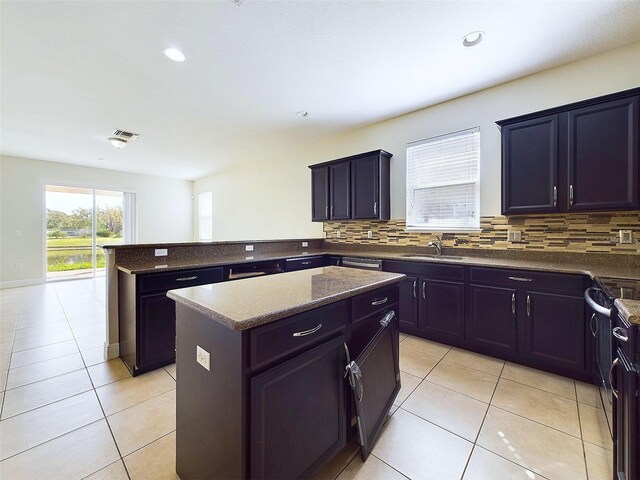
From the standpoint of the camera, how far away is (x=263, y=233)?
6.09 metres

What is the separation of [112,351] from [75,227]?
5.66 meters

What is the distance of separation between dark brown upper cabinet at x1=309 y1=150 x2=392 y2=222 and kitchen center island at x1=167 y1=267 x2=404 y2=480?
7.74 feet

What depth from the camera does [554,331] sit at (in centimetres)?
225

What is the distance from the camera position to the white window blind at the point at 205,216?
7875mm

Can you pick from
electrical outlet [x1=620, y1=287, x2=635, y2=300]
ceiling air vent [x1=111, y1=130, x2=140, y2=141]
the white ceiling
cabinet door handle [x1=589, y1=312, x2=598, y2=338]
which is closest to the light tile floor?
cabinet door handle [x1=589, y1=312, x2=598, y2=338]

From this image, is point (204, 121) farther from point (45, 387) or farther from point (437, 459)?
point (437, 459)

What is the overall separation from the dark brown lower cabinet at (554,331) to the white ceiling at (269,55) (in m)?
2.19

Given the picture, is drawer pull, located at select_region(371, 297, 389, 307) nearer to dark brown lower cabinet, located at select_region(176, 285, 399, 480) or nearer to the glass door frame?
dark brown lower cabinet, located at select_region(176, 285, 399, 480)

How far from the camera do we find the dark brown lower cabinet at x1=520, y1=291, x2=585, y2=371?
2146 millimetres

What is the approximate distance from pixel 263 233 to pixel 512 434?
5.24 metres

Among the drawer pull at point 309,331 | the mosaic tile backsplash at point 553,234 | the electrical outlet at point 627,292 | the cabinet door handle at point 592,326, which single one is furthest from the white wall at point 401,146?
the drawer pull at point 309,331

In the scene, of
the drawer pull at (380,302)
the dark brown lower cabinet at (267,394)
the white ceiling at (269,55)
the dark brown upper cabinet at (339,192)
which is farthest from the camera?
the dark brown upper cabinet at (339,192)

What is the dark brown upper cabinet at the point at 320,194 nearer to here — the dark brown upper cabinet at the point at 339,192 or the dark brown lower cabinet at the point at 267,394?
the dark brown upper cabinet at the point at 339,192

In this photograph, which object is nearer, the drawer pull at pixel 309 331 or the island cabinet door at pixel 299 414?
the island cabinet door at pixel 299 414
